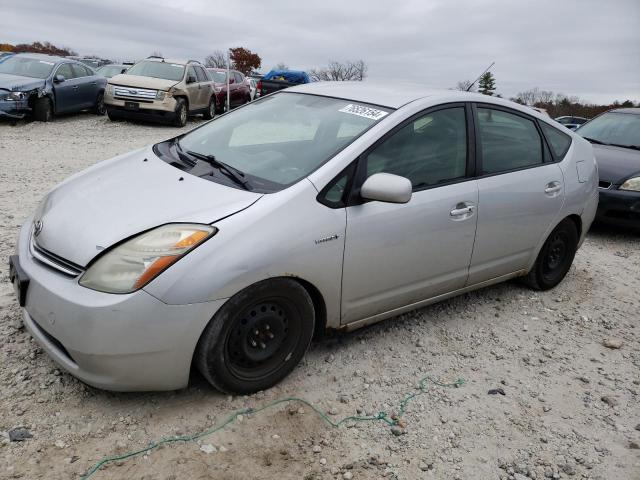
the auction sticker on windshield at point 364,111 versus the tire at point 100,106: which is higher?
the auction sticker on windshield at point 364,111

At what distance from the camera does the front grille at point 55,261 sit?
2.49m

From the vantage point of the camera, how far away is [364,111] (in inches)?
132

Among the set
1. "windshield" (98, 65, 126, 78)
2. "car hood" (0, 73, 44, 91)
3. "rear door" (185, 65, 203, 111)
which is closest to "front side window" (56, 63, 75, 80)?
"car hood" (0, 73, 44, 91)

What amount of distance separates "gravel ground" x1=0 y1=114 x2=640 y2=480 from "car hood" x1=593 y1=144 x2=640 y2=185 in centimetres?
277

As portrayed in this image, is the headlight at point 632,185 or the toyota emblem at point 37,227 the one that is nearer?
the toyota emblem at point 37,227

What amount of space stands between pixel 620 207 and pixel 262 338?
206 inches

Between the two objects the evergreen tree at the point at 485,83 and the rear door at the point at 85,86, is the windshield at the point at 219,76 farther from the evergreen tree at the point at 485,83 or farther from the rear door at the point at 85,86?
the evergreen tree at the point at 485,83

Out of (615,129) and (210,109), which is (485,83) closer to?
(210,109)

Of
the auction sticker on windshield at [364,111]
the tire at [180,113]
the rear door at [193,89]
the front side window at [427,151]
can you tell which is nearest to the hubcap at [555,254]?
the front side window at [427,151]

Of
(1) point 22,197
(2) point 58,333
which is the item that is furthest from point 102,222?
(1) point 22,197

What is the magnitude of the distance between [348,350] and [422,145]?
1.35 metres

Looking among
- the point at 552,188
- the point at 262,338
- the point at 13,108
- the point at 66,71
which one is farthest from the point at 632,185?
the point at 66,71

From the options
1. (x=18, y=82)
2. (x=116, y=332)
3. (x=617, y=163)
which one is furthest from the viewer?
(x=18, y=82)

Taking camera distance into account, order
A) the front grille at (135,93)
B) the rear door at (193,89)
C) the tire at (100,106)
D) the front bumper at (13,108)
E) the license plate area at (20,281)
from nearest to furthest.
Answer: the license plate area at (20,281) → the front bumper at (13,108) → the front grille at (135,93) → the rear door at (193,89) → the tire at (100,106)
